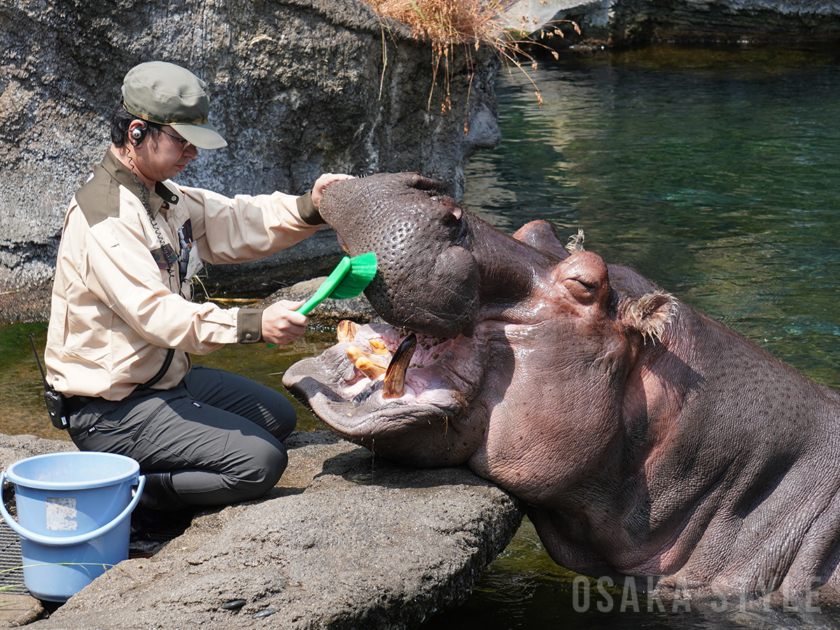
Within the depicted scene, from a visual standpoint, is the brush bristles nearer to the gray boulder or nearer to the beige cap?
the gray boulder

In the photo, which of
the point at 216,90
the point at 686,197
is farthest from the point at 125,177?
the point at 686,197

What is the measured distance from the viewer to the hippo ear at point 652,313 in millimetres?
3115

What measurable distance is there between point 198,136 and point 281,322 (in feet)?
2.79

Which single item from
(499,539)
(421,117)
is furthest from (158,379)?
(421,117)

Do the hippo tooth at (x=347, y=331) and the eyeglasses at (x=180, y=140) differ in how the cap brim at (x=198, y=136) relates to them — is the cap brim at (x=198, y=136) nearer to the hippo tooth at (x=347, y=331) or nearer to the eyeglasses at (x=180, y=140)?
the eyeglasses at (x=180, y=140)

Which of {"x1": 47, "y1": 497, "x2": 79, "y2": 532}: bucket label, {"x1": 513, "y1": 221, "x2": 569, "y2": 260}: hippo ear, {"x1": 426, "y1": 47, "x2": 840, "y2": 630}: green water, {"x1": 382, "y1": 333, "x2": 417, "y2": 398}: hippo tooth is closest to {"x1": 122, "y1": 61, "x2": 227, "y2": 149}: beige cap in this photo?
{"x1": 382, "y1": 333, "x2": 417, "y2": 398}: hippo tooth

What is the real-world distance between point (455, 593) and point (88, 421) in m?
1.61

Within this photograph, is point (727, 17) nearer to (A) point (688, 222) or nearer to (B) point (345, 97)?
(A) point (688, 222)

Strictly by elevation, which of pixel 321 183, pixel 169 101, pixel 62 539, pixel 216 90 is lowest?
pixel 62 539

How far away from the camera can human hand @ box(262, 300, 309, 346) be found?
3188mm

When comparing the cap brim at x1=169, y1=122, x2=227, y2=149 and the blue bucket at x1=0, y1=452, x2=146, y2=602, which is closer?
the blue bucket at x1=0, y1=452, x2=146, y2=602

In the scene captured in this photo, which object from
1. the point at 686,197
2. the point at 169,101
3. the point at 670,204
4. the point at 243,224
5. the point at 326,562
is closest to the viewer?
the point at 326,562

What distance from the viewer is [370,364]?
324cm

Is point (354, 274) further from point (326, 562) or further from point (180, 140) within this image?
point (180, 140)
